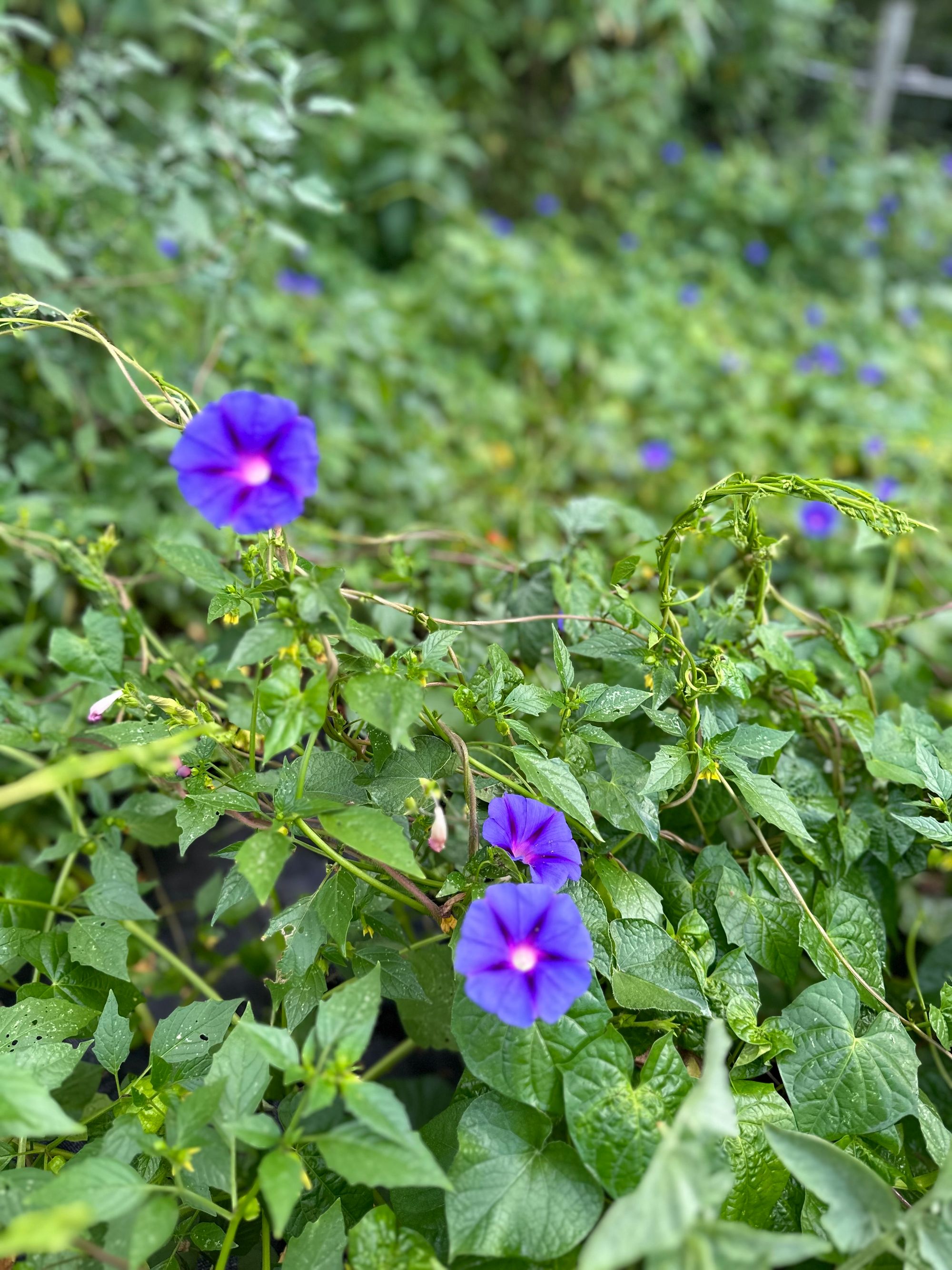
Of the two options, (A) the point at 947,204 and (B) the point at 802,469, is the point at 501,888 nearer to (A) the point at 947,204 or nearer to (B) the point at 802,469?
(B) the point at 802,469

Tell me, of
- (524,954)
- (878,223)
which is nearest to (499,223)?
(878,223)

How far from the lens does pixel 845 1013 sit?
3.09 feet

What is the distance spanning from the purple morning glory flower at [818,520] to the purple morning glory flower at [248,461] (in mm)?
1881

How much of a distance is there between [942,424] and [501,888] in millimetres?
2935

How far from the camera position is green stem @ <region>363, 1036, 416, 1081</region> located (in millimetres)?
1104

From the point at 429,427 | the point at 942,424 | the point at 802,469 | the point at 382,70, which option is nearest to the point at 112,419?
the point at 429,427

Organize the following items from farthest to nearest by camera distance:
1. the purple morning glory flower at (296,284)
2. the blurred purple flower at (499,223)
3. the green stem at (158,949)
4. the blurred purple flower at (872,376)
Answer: the blurred purple flower at (499,223) < the blurred purple flower at (872,376) < the purple morning glory flower at (296,284) < the green stem at (158,949)

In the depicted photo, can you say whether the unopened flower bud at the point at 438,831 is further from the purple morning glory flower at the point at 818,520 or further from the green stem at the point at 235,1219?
the purple morning glory flower at the point at 818,520

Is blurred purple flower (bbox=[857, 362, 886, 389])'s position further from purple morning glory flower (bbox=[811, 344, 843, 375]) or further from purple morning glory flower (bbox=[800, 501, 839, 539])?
purple morning glory flower (bbox=[800, 501, 839, 539])

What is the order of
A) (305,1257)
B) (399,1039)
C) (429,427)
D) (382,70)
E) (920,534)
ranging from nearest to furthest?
(305,1257)
(399,1039)
(920,534)
(429,427)
(382,70)

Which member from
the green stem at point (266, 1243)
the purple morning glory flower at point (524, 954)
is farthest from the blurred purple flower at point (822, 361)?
the green stem at point (266, 1243)

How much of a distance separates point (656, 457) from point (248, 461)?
224cm

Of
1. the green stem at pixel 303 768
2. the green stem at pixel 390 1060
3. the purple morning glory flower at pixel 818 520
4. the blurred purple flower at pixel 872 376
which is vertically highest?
the green stem at pixel 303 768

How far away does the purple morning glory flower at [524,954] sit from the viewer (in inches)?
30.1
